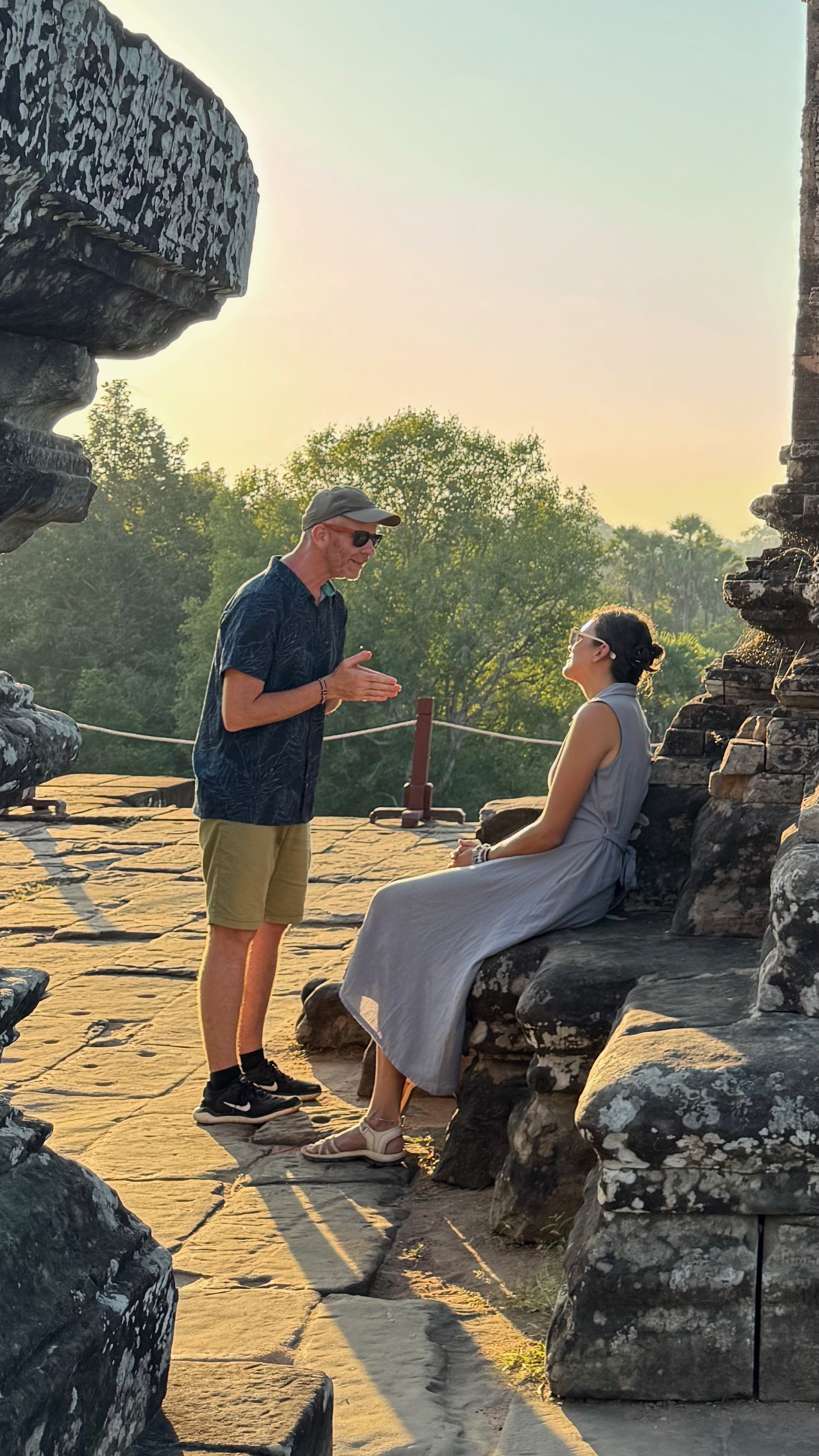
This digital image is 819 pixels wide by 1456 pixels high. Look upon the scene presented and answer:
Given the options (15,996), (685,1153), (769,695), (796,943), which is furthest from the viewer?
(769,695)

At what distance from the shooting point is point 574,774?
4570 mm

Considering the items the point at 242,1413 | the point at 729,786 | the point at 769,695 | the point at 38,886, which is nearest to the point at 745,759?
the point at 729,786

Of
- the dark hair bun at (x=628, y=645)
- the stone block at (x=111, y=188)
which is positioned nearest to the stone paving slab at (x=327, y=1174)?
the dark hair bun at (x=628, y=645)

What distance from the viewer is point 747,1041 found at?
3.16 m

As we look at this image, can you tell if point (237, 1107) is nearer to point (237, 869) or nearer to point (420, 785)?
point (237, 869)

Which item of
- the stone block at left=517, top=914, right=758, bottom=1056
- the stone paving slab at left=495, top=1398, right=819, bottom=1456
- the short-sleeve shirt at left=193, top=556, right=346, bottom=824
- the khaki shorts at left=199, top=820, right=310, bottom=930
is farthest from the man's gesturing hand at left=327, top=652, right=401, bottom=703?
the stone paving slab at left=495, top=1398, right=819, bottom=1456

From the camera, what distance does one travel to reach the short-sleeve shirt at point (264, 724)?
183 inches

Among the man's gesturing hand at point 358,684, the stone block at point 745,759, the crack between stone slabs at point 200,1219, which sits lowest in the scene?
the crack between stone slabs at point 200,1219

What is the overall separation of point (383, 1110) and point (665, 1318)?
160 cm

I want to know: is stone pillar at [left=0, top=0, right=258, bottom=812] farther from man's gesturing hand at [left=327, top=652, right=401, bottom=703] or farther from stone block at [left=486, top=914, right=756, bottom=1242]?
man's gesturing hand at [left=327, top=652, right=401, bottom=703]

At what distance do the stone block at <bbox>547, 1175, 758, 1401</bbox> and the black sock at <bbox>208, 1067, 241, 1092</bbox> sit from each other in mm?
2029

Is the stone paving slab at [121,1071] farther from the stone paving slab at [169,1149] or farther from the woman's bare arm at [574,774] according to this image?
the woman's bare arm at [574,774]

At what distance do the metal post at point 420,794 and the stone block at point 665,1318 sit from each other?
919 centimetres

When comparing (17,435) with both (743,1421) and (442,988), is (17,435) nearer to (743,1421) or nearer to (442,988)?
(743,1421)
